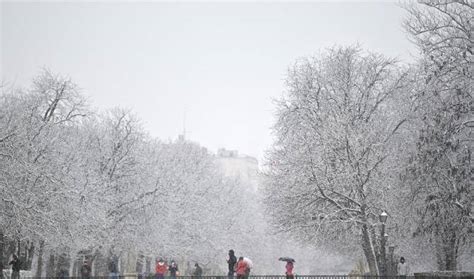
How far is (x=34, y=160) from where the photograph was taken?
32.0 metres

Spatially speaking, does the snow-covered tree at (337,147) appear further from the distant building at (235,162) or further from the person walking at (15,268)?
the distant building at (235,162)

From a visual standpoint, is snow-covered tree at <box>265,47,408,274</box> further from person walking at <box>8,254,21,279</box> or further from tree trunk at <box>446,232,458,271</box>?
person walking at <box>8,254,21,279</box>

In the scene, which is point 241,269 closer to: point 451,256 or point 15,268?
point 451,256

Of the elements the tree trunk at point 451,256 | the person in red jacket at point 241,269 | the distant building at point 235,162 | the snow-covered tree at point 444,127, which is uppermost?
the distant building at point 235,162

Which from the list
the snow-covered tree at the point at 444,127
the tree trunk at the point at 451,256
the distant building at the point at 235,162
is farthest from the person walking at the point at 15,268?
the distant building at the point at 235,162

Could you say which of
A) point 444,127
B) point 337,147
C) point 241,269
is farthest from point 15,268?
point 444,127

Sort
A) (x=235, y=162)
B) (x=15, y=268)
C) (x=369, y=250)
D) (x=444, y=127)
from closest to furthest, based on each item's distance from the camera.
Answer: (x=444, y=127) → (x=15, y=268) → (x=369, y=250) → (x=235, y=162)

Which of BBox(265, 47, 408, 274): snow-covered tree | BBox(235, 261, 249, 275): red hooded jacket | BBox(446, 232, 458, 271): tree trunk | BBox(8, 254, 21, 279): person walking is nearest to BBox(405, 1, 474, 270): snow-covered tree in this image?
BBox(446, 232, 458, 271): tree trunk

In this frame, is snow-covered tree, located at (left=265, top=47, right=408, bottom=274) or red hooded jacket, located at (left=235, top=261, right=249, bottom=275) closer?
red hooded jacket, located at (left=235, top=261, right=249, bottom=275)

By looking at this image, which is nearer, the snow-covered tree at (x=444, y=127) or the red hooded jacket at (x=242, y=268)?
the snow-covered tree at (x=444, y=127)

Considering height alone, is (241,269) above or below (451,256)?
below

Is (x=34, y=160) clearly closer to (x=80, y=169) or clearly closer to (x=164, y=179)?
(x=80, y=169)

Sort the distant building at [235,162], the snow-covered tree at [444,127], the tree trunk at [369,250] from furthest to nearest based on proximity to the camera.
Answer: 1. the distant building at [235,162]
2. the tree trunk at [369,250]
3. the snow-covered tree at [444,127]

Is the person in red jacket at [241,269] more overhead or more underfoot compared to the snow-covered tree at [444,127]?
more underfoot
